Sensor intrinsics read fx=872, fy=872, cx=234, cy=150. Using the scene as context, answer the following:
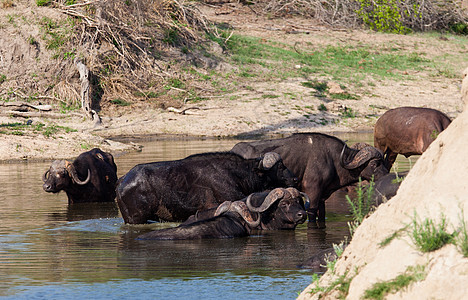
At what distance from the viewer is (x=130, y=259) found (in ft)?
32.8

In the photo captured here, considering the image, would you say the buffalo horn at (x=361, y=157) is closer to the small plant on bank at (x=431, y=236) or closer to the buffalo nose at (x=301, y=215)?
the buffalo nose at (x=301, y=215)

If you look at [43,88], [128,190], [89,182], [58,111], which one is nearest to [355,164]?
[128,190]

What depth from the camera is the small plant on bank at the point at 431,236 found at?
213 inches

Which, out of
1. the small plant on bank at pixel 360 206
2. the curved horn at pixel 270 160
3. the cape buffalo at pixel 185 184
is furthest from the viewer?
the curved horn at pixel 270 160

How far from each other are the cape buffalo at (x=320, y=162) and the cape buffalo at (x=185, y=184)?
0.40 m

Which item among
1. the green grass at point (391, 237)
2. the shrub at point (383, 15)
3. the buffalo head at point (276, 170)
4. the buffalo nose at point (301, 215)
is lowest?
the buffalo nose at point (301, 215)

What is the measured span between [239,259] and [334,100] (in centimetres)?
2182

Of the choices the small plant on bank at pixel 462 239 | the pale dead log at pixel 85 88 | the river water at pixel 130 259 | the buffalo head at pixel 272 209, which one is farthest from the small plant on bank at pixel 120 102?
the small plant on bank at pixel 462 239

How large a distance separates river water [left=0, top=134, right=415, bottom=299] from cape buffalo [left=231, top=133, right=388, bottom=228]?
1.72 feet

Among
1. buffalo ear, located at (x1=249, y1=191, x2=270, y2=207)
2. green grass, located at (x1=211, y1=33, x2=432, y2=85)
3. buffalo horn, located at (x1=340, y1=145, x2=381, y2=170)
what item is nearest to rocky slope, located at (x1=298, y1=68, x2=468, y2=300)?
buffalo ear, located at (x1=249, y1=191, x2=270, y2=207)

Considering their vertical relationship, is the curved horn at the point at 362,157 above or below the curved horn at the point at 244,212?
above

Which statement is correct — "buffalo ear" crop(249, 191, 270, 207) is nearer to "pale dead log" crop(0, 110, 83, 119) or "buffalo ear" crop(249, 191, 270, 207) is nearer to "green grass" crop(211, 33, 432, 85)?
"pale dead log" crop(0, 110, 83, 119)

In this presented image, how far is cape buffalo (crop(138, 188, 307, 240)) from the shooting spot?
452 inches

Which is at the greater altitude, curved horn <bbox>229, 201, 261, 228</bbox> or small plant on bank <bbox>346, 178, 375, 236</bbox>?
small plant on bank <bbox>346, 178, 375, 236</bbox>
